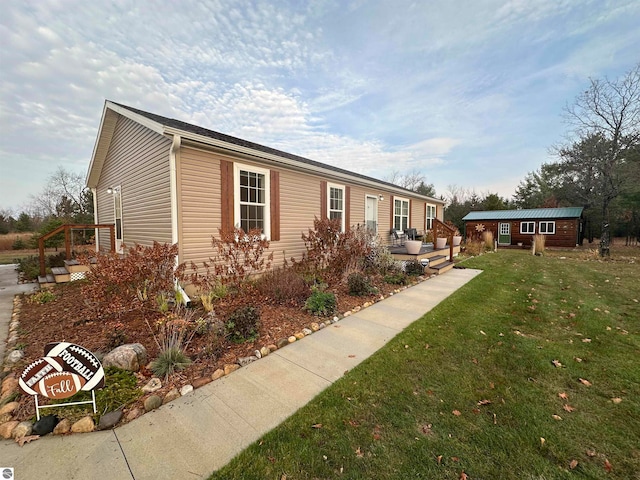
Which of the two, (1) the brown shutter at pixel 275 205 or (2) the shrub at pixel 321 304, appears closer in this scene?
(2) the shrub at pixel 321 304

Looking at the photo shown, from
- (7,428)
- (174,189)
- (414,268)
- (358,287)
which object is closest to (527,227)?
(414,268)

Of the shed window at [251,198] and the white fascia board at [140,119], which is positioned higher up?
the white fascia board at [140,119]

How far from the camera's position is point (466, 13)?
6.87m

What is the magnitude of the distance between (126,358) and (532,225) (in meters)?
26.3

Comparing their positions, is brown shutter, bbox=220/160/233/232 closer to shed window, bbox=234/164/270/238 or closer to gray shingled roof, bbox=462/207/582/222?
shed window, bbox=234/164/270/238

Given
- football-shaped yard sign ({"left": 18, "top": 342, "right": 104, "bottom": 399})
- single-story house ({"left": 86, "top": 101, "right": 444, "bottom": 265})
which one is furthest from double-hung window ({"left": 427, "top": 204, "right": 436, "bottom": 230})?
football-shaped yard sign ({"left": 18, "top": 342, "right": 104, "bottom": 399})

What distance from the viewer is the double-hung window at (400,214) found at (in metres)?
12.3

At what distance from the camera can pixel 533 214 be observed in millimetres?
20500

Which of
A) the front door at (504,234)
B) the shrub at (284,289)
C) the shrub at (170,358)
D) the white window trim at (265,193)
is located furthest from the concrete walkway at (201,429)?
the front door at (504,234)

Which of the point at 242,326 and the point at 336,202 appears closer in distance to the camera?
the point at 242,326

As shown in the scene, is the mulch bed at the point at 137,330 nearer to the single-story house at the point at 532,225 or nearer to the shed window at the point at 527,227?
the single-story house at the point at 532,225

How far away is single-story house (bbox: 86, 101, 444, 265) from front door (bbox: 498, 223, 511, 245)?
18062mm

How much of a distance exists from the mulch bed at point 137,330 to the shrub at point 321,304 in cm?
11

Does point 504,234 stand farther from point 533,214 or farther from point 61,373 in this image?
point 61,373
